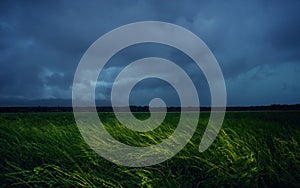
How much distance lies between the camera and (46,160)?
661 centimetres

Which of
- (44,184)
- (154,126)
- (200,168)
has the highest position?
(154,126)

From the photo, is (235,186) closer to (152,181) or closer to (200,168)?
(200,168)

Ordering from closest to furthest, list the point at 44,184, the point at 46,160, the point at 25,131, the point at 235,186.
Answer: the point at 235,186 < the point at 44,184 < the point at 46,160 < the point at 25,131

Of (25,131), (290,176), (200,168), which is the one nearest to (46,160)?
(25,131)

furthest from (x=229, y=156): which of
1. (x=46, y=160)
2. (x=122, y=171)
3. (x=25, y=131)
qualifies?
(x=25, y=131)

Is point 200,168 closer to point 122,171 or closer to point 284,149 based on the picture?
point 122,171

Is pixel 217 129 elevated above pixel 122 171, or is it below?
above

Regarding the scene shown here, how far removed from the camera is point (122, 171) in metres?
5.32

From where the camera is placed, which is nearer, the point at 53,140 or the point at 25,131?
the point at 53,140

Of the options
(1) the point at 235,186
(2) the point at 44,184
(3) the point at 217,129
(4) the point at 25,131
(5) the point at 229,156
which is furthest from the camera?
(4) the point at 25,131

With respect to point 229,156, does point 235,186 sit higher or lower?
lower

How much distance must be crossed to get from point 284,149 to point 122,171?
3653 millimetres

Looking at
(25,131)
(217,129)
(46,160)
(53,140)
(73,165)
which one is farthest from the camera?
(25,131)

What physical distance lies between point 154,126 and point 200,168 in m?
3.96
